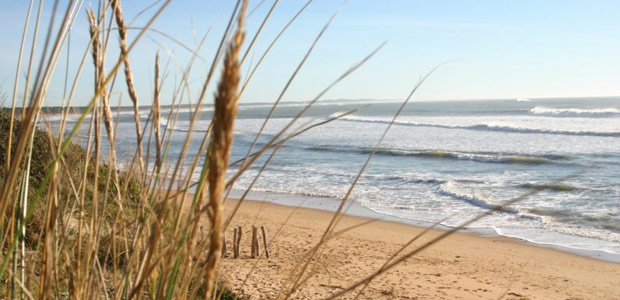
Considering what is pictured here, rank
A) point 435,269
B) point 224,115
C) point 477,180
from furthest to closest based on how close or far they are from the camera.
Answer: point 477,180, point 435,269, point 224,115

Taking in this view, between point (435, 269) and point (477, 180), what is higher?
point (477, 180)

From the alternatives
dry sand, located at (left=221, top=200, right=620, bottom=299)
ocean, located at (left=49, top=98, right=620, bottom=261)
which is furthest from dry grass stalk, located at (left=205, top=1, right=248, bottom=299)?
dry sand, located at (left=221, top=200, right=620, bottom=299)

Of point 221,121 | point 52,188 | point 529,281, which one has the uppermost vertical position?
point 221,121

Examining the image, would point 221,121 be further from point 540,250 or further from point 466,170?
point 466,170

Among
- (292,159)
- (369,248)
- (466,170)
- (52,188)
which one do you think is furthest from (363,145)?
(52,188)

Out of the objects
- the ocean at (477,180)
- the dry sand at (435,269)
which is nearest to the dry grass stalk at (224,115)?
the ocean at (477,180)

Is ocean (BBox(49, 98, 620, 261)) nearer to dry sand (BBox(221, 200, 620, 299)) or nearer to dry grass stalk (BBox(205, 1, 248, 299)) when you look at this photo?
dry sand (BBox(221, 200, 620, 299))

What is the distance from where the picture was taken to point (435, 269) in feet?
31.4

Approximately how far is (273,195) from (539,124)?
28.2 m

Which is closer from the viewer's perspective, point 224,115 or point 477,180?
point 224,115

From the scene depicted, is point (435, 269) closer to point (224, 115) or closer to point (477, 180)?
point (477, 180)

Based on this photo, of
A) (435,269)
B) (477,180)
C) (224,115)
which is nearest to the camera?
(224,115)

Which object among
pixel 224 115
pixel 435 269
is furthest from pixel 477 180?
pixel 224 115

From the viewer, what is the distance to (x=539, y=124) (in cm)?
3950
